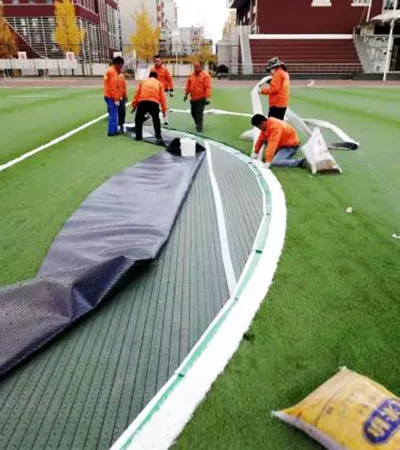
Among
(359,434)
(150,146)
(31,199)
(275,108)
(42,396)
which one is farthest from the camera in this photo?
(150,146)

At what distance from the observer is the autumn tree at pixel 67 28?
142ft

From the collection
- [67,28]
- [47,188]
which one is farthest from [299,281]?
[67,28]

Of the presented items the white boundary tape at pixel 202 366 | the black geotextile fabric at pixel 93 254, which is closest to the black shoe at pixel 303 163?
the black geotextile fabric at pixel 93 254

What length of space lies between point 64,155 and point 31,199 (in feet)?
8.45

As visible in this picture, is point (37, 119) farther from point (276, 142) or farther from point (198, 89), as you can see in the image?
point (276, 142)

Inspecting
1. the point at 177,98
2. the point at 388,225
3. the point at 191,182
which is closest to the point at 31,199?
the point at 191,182

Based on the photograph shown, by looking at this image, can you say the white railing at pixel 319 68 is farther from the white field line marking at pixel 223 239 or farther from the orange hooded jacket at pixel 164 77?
the white field line marking at pixel 223 239

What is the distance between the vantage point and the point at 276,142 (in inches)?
246

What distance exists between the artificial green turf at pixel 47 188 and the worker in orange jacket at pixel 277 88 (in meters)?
2.28

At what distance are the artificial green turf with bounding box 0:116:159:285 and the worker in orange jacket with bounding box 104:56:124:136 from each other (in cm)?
38

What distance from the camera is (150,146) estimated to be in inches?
324

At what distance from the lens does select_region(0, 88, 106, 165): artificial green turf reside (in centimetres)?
841

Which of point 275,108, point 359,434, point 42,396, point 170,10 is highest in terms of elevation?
point 170,10

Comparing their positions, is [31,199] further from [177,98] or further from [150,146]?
[177,98]
